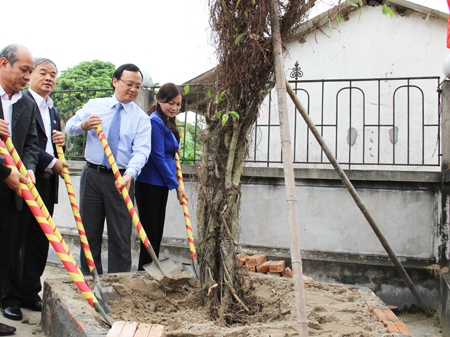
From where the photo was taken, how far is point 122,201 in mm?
3838

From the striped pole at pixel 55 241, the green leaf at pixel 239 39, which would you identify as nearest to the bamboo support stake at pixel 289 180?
the green leaf at pixel 239 39

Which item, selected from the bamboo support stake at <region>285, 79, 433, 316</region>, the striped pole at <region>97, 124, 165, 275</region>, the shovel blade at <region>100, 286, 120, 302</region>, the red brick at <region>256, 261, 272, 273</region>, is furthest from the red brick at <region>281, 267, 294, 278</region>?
the shovel blade at <region>100, 286, 120, 302</region>

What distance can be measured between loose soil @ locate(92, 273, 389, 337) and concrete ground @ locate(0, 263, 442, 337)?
56 centimetres

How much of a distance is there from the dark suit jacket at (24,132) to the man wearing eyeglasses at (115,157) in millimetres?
492

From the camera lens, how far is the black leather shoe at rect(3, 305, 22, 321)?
3.37 m

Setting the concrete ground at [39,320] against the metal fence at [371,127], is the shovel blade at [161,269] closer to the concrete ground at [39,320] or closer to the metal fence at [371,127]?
the concrete ground at [39,320]

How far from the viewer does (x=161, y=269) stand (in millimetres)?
3605

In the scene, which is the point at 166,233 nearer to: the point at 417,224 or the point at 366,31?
the point at 417,224

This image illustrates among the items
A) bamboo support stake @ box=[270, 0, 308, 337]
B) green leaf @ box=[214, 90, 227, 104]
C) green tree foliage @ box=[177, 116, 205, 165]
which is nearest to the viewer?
bamboo support stake @ box=[270, 0, 308, 337]

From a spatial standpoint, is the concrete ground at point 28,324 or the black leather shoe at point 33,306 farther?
the black leather shoe at point 33,306

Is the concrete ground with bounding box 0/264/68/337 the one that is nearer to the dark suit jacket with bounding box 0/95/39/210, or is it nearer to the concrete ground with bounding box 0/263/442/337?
the concrete ground with bounding box 0/263/442/337

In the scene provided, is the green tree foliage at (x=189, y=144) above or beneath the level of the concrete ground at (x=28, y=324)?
above

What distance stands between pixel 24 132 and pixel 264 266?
2925mm

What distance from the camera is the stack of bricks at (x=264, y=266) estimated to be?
16.5 ft
